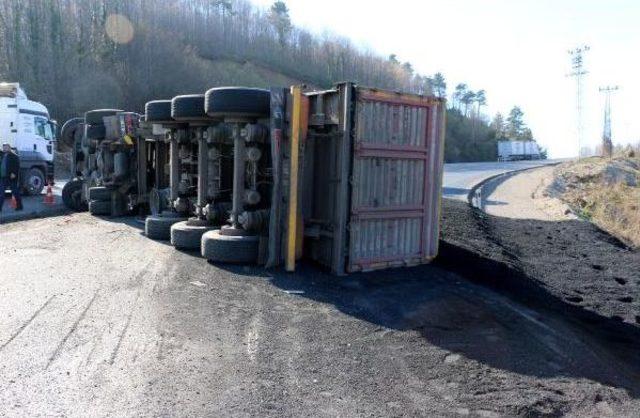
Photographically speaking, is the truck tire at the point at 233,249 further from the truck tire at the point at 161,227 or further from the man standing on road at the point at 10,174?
the man standing on road at the point at 10,174

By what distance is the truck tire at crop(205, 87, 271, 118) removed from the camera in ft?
23.9

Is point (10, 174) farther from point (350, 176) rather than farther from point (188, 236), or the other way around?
point (350, 176)

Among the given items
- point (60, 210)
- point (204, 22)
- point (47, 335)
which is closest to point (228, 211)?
point (47, 335)

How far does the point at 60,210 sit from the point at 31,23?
39.8m

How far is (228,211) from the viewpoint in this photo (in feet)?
27.8

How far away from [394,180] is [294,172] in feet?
4.40

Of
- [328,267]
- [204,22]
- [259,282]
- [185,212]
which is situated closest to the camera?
[259,282]

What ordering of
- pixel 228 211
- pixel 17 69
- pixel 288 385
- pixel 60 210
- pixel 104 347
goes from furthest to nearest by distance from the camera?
pixel 17 69 → pixel 60 210 → pixel 228 211 → pixel 104 347 → pixel 288 385

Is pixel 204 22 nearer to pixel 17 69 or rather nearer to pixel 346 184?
pixel 17 69

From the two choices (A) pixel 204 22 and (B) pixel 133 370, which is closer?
(B) pixel 133 370

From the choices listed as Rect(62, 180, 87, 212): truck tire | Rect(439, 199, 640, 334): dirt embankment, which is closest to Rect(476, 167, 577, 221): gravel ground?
Rect(439, 199, 640, 334): dirt embankment

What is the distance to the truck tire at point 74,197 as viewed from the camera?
15039mm

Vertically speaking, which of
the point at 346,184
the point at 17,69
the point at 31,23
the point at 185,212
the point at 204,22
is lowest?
the point at 185,212

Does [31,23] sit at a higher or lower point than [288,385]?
higher
